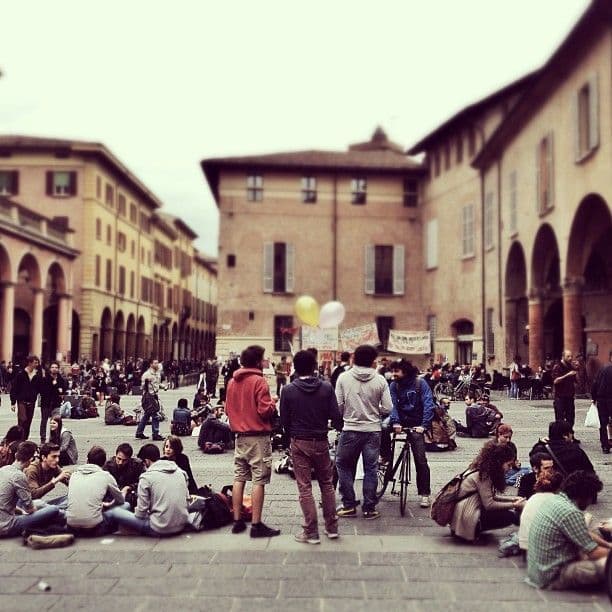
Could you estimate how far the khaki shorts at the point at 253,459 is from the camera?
22.8 ft

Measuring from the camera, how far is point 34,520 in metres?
7.00

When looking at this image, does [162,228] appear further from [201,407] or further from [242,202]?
[201,407]

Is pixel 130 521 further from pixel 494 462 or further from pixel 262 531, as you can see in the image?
pixel 494 462

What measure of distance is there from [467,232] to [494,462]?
26.7m

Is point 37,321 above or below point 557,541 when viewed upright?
above

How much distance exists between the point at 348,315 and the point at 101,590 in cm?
3242

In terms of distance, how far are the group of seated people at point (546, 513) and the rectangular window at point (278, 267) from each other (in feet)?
97.8

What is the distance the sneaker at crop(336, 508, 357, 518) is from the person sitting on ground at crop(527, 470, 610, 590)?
7.99ft

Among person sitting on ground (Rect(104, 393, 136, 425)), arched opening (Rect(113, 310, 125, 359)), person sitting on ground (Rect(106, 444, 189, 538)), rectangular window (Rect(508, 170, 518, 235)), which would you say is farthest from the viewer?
arched opening (Rect(113, 310, 125, 359))

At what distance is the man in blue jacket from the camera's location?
7977mm

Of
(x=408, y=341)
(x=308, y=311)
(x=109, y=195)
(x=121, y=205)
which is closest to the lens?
(x=308, y=311)

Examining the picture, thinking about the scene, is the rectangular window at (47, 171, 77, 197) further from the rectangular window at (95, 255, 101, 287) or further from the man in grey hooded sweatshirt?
the man in grey hooded sweatshirt

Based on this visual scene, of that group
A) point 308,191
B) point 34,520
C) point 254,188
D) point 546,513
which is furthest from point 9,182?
point 546,513

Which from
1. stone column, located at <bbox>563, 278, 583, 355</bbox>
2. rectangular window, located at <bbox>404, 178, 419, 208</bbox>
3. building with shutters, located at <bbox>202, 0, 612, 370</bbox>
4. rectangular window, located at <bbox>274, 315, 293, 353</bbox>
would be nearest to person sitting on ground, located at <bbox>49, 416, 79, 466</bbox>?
building with shutters, located at <bbox>202, 0, 612, 370</bbox>
